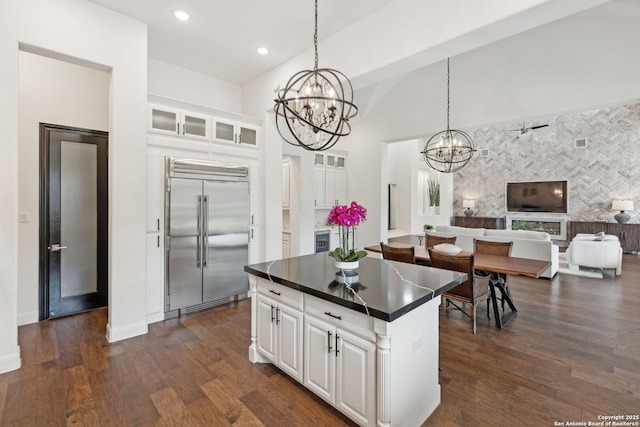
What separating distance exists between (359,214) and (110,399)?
88.5 inches

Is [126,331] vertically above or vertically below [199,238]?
below

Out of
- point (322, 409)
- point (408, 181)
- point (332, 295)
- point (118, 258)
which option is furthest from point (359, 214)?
point (408, 181)

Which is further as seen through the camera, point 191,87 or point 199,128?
point 191,87

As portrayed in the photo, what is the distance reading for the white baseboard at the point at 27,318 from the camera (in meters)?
3.43

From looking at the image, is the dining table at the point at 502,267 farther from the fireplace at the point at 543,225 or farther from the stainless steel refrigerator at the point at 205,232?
the fireplace at the point at 543,225

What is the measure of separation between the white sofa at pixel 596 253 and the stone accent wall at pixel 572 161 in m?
3.47

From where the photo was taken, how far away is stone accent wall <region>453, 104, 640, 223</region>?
27.3 feet

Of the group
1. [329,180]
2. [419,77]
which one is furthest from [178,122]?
[419,77]

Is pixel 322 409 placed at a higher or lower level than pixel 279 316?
lower

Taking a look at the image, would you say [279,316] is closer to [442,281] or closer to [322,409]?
[322,409]

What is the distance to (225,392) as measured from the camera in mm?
2252

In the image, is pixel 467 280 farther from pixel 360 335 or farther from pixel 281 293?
pixel 281 293

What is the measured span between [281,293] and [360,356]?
0.81 metres

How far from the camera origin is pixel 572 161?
9242 millimetres
